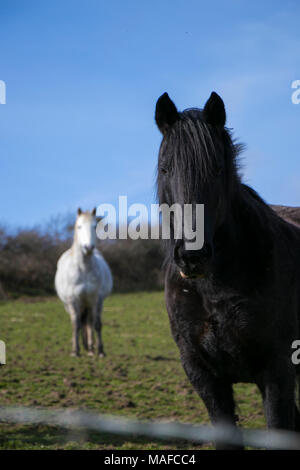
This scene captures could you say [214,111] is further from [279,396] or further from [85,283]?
[85,283]

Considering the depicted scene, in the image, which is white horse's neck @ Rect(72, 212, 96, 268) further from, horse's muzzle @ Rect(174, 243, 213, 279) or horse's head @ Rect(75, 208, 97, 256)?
horse's muzzle @ Rect(174, 243, 213, 279)

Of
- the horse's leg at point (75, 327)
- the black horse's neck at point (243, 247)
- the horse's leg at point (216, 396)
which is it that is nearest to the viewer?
the black horse's neck at point (243, 247)

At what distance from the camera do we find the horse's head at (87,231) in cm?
998

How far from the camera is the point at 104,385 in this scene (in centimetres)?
651

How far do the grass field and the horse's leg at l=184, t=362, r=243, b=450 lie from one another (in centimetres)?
32

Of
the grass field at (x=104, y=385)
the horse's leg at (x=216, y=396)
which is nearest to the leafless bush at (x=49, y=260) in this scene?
the grass field at (x=104, y=385)

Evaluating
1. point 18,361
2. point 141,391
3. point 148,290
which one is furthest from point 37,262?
point 141,391

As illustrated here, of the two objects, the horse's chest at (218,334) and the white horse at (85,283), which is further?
the white horse at (85,283)

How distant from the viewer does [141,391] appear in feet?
20.1

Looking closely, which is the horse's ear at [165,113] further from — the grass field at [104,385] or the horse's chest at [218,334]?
the grass field at [104,385]

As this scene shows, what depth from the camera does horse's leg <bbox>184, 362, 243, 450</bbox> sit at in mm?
2637

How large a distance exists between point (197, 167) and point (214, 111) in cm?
35

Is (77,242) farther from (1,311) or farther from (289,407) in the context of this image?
(289,407)

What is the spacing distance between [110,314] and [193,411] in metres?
10.5
